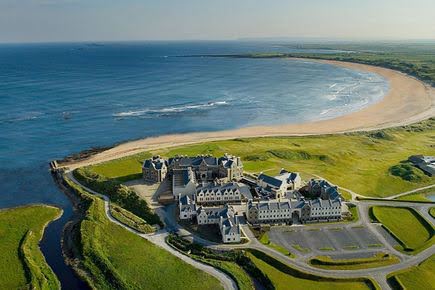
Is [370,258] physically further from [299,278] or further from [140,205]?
[140,205]

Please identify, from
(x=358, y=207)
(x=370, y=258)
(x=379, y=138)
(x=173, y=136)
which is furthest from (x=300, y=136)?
(x=370, y=258)

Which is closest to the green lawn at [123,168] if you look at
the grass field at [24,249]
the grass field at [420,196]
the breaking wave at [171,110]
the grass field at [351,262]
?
the grass field at [24,249]

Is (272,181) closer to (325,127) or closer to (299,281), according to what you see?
(299,281)

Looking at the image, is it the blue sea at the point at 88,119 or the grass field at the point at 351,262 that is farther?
the blue sea at the point at 88,119

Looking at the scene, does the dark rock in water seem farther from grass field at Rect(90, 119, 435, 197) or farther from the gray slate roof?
the gray slate roof

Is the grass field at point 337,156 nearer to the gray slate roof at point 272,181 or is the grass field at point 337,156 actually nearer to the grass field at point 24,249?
the gray slate roof at point 272,181
